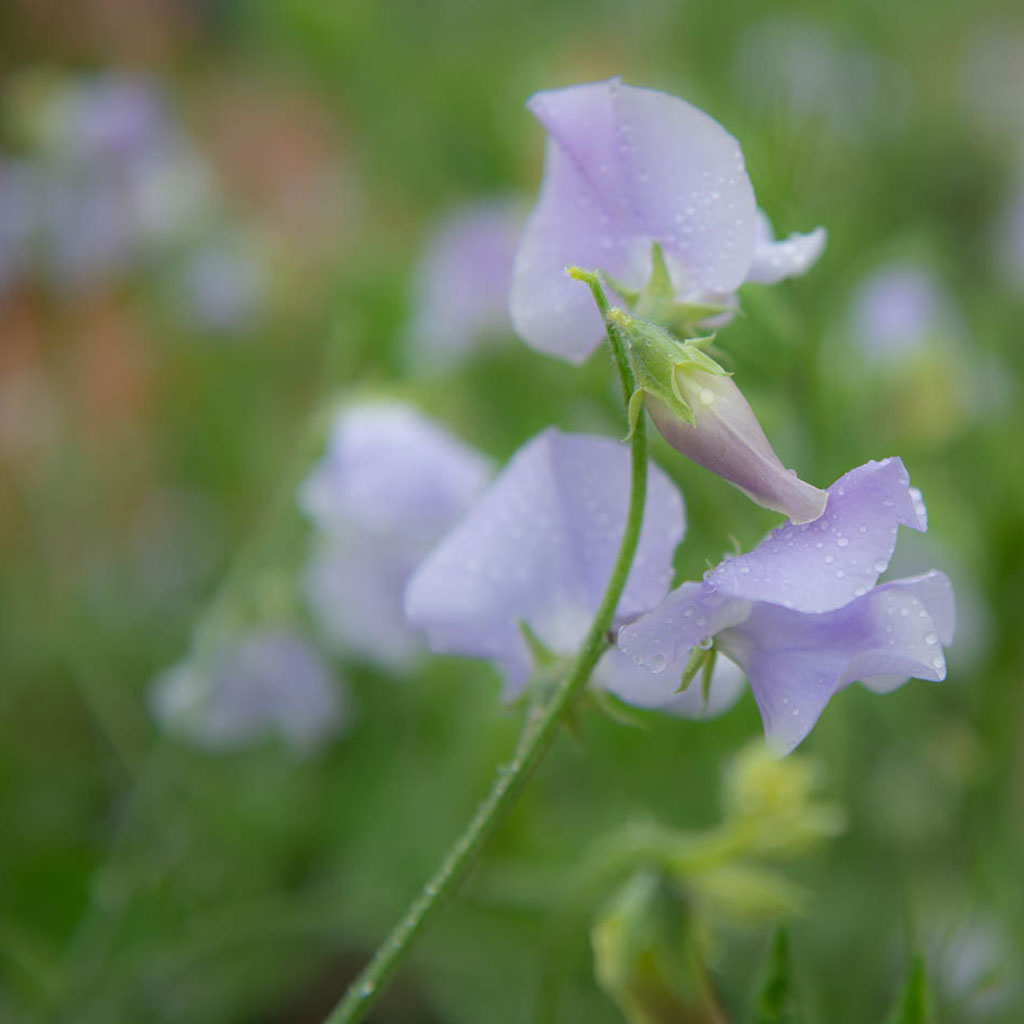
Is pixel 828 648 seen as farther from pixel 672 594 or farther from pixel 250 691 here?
pixel 250 691

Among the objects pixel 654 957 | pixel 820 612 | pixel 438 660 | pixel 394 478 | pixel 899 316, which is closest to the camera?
pixel 820 612

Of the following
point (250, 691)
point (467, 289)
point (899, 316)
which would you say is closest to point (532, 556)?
point (250, 691)

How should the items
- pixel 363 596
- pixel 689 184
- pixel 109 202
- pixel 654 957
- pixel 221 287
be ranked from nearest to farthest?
pixel 689 184 → pixel 654 957 → pixel 363 596 → pixel 109 202 → pixel 221 287

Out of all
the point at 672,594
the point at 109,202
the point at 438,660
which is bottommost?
the point at 438,660

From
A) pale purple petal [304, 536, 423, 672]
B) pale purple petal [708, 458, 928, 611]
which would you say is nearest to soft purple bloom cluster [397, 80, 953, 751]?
pale purple petal [708, 458, 928, 611]

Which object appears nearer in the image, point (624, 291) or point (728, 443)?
point (728, 443)

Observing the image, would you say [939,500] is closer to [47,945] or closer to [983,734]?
[983,734]

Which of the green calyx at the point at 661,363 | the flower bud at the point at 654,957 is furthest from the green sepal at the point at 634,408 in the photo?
the flower bud at the point at 654,957
